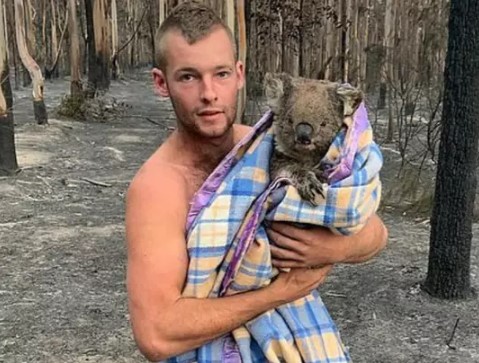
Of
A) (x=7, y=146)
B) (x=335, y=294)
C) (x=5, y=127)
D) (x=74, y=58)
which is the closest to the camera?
(x=335, y=294)

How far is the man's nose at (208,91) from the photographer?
5.32ft

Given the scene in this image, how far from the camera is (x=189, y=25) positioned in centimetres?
164

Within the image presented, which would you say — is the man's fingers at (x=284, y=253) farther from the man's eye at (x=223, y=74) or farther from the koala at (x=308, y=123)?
the man's eye at (x=223, y=74)

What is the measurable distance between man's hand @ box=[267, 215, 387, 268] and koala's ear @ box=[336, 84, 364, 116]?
0.29 metres

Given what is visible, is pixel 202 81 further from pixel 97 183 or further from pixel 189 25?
pixel 97 183

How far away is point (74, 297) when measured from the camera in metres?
4.83

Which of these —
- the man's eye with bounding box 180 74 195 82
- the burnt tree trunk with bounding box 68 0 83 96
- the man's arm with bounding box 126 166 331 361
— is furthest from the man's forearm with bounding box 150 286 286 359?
the burnt tree trunk with bounding box 68 0 83 96

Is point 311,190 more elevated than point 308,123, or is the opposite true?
point 308,123

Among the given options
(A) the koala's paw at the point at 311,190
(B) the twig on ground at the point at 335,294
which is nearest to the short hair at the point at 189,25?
(A) the koala's paw at the point at 311,190

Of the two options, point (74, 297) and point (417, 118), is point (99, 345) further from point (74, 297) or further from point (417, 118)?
point (417, 118)

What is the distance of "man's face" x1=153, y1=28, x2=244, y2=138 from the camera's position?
5.34ft

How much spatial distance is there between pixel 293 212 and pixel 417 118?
8.96 metres

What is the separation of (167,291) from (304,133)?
1.65 feet

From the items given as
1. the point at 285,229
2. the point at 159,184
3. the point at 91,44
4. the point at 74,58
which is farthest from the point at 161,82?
the point at 91,44
